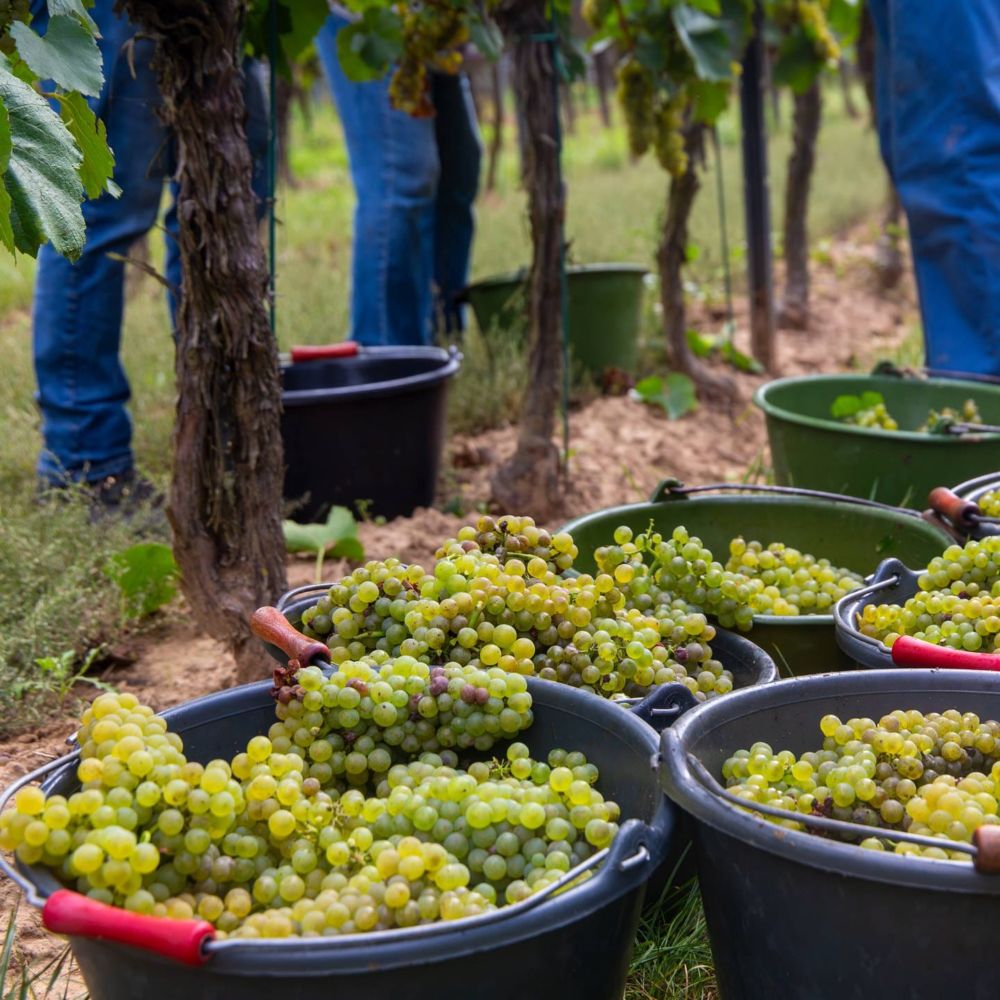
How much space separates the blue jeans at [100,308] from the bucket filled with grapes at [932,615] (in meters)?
1.89

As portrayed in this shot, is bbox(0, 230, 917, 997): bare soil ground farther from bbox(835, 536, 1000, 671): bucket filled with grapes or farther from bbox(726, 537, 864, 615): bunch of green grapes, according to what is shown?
bbox(835, 536, 1000, 671): bucket filled with grapes

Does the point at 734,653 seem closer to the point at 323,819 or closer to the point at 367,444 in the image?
the point at 323,819

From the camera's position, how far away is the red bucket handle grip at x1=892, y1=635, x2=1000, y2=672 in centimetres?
150

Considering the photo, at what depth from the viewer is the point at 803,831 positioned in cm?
129

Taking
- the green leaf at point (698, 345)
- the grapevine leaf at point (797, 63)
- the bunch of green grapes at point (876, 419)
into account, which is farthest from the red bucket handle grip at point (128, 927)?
the grapevine leaf at point (797, 63)

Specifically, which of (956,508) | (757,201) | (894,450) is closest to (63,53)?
(956,508)

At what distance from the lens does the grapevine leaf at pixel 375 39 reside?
3336 millimetres

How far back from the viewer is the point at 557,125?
3.27 metres

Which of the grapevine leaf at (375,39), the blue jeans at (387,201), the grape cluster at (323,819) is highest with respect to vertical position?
the grapevine leaf at (375,39)

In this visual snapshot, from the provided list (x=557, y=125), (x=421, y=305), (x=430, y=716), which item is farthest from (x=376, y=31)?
(x=430, y=716)

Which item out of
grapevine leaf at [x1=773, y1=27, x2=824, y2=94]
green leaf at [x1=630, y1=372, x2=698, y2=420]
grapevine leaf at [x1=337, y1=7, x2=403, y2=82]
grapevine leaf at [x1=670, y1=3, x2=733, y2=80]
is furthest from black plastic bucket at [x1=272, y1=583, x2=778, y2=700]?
grapevine leaf at [x1=773, y1=27, x2=824, y2=94]

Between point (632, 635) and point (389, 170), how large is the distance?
2.60 metres

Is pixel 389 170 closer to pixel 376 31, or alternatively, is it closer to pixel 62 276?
pixel 376 31

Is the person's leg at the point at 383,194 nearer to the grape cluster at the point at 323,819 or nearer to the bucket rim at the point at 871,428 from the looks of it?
the bucket rim at the point at 871,428
